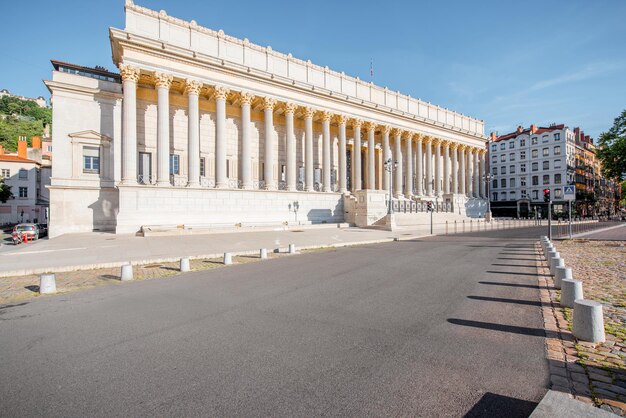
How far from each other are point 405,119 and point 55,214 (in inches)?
1782

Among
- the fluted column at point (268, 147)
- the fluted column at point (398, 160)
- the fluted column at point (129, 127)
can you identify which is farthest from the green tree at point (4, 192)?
the fluted column at point (398, 160)

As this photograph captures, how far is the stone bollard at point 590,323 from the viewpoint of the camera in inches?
167

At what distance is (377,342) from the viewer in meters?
4.36

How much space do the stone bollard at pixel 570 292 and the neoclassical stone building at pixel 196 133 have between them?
2582cm

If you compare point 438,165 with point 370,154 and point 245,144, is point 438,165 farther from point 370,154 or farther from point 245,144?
point 245,144

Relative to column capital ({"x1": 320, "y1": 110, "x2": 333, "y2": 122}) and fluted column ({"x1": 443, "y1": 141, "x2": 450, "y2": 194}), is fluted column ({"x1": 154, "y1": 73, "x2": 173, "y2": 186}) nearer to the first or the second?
column capital ({"x1": 320, "y1": 110, "x2": 333, "y2": 122})

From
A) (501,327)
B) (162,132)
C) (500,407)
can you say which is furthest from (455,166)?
(500,407)

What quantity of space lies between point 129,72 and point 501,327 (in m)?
32.2

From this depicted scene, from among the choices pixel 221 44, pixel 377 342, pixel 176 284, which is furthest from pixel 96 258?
pixel 221 44

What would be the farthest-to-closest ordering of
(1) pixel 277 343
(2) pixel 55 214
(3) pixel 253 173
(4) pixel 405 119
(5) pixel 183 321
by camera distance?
(4) pixel 405 119
(3) pixel 253 173
(2) pixel 55 214
(5) pixel 183 321
(1) pixel 277 343

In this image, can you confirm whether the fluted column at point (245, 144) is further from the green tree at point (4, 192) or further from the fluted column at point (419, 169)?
the green tree at point (4, 192)

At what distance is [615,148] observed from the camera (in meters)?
34.9

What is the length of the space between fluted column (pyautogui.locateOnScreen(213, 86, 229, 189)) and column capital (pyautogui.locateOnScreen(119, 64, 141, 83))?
703 centimetres

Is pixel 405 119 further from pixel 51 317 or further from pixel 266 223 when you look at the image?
pixel 51 317
